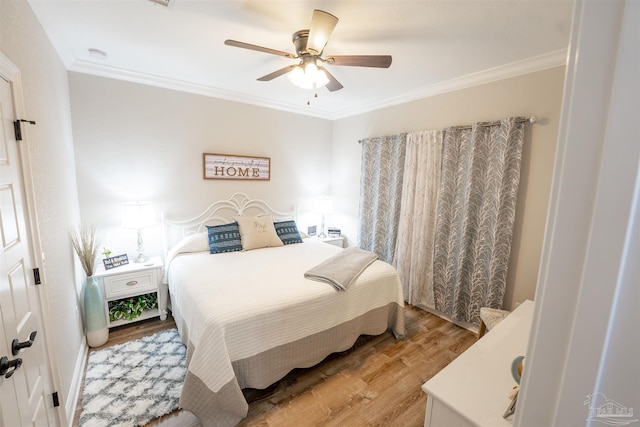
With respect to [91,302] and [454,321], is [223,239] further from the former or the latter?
[454,321]

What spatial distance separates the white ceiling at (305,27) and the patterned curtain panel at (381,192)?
0.75 meters

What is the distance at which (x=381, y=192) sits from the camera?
143 inches

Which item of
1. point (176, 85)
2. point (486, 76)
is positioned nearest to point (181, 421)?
point (176, 85)

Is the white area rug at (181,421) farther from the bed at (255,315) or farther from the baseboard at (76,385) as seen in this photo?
the baseboard at (76,385)

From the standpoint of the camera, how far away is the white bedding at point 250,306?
1666mm

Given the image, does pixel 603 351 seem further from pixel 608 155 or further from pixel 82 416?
pixel 82 416

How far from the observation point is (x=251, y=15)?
70.7 inches

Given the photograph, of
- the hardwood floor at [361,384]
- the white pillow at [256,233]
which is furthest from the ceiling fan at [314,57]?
the hardwood floor at [361,384]

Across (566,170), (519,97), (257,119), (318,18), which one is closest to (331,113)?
(257,119)

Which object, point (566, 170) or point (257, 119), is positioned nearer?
point (566, 170)

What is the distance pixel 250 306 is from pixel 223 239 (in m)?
1.51

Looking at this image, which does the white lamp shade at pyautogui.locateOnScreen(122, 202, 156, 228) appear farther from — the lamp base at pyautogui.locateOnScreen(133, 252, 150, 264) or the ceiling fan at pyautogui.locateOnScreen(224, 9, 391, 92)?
the ceiling fan at pyautogui.locateOnScreen(224, 9, 391, 92)

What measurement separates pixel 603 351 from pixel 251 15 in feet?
7.33

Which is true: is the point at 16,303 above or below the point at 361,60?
below
